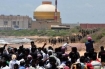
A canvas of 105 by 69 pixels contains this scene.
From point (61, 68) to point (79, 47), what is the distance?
2079 centimetres

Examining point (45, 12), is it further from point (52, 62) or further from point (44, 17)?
A: point (52, 62)

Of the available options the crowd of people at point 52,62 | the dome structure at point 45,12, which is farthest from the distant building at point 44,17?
the crowd of people at point 52,62

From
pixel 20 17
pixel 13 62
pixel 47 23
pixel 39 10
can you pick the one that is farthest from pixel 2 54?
pixel 20 17

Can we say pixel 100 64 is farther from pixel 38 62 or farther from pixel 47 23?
pixel 47 23

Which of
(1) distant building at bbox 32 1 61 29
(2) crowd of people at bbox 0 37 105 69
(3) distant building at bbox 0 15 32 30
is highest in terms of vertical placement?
(2) crowd of people at bbox 0 37 105 69

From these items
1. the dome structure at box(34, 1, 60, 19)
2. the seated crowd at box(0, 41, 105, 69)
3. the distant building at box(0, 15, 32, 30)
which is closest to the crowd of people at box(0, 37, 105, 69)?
the seated crowd at box(0, 41, 105, 69)

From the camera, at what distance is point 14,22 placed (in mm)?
122188

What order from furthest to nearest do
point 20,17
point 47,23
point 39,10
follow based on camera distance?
point 20,17, point 39,10, point 47,23

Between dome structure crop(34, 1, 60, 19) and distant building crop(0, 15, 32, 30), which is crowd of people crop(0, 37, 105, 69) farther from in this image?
distant building crop(0, 15, 32, 30)

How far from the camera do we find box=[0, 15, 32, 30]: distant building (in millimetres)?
119213

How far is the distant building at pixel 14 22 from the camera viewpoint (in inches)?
4693

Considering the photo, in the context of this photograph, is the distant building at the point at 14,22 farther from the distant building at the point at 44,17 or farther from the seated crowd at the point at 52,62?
the seated crowd at the point at 52,62

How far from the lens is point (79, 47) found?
3125cm

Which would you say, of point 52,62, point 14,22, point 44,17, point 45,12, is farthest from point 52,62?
point 14,22
